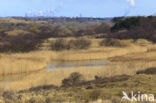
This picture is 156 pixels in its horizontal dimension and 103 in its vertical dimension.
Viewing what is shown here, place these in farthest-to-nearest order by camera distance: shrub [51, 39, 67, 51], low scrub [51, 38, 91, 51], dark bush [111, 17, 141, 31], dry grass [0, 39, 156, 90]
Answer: dark bush [111, 17, 141, 31] → low scrub [51, 38, 91, 51] → shrub [51, 39, 67, 51] → dry grass [0, 39, 156, 90]

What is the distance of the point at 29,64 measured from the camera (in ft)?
77.2

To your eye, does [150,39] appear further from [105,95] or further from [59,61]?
[105,95]

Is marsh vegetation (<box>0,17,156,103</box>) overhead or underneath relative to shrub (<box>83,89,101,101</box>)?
underneath

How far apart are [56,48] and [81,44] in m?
3.93

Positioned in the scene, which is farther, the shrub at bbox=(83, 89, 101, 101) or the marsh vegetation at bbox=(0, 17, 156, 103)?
the marsh vegetation at bbox=(0, 17, 156, 103)

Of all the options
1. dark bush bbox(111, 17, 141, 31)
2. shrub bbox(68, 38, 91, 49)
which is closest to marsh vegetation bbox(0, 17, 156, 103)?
shrub bbox(68, 38, 91, 49)

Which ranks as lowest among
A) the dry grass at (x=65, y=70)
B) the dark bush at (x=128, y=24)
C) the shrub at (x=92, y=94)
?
the dry grass at (x=65, y=70)

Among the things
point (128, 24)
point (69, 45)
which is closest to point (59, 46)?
point (69, 45)

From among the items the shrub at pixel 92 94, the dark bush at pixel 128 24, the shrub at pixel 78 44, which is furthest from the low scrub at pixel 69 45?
the shrub at pixel 92 94

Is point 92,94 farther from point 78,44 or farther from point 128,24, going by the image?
point 128,24

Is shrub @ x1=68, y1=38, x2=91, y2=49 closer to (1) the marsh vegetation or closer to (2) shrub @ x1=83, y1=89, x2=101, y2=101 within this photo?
(1) the marsh vegetation

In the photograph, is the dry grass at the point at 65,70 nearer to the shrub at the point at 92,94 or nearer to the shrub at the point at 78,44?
the shrub at the point at 78,44

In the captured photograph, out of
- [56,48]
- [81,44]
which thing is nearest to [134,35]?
[81,44]

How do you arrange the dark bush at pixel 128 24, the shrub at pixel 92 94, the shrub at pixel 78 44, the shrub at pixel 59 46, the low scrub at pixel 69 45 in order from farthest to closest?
the dark bush at pixel 128 24
the shrub at pixel 78 44
the low scrub at pixel 69 45
the shrub at pixel 59 46
the shrub at pixel 92 94
